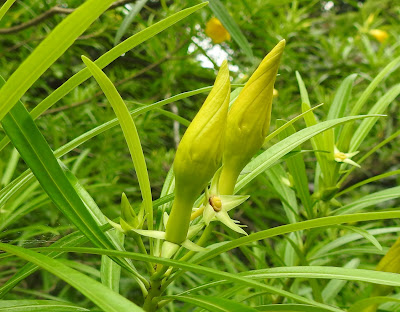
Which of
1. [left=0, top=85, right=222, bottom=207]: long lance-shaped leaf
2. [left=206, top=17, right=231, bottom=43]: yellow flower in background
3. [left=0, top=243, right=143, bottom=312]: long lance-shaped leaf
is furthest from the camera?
[left=206, top=17, right=231, bottom=43]: yellow flower in background

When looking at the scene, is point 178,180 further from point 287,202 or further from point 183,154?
point 287,202

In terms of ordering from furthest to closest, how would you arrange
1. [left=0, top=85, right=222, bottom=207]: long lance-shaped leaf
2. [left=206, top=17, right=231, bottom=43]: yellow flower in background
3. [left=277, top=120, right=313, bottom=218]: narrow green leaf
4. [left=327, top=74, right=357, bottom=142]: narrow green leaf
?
[left=206, top=17, right=231, bottom=43]: yellow flower in background < [left=327, top=74, right=357, bottom=142]: narrow green leaf < [left=277, top=120, right=313, bottom=218]: narrow green leaf < [left=0, top=85, right=222, bottom=207]: long lance-shaped leaf

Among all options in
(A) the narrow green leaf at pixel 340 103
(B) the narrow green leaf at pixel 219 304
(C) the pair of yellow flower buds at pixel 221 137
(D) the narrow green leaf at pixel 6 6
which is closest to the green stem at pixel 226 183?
(C) the pair of yellow flower buds at pixel 221 137

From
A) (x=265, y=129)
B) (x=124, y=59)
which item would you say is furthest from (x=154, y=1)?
(x=265, y=129)

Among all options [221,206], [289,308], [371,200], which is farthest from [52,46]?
[371,200]

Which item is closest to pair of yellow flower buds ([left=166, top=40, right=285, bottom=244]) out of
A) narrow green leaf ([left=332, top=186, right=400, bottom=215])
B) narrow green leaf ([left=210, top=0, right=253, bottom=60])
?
narrow green leaf ([left=332, top=186, right=400, bottom=215])

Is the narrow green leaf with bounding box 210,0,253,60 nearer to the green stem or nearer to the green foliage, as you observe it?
the green foliage
